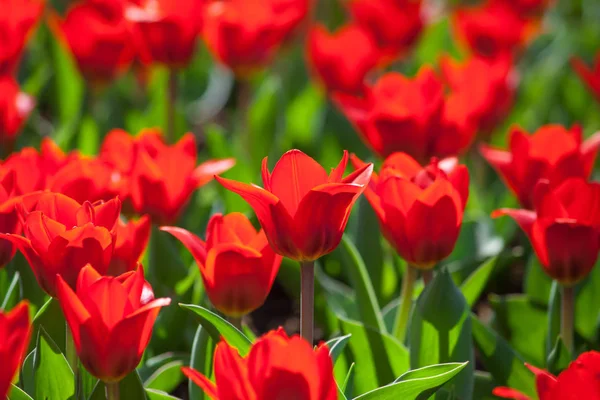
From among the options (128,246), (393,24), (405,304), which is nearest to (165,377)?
(128,246)

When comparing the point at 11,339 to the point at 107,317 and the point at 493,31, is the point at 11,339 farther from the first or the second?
the point at 493,31

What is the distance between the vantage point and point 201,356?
3.70ft

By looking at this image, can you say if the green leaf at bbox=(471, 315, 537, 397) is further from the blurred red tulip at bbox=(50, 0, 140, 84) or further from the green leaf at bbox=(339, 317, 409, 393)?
the blurred red tulip at bbox=(50, 0, 140, 84)

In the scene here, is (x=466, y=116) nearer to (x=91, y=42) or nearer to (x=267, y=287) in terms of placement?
(x=267, y=287)

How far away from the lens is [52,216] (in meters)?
1.02

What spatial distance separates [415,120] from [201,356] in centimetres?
59

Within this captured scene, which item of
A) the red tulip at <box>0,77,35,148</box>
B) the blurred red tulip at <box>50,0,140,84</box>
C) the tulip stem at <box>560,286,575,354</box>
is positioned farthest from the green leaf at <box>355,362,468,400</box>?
the blurred red tulip at <box>50,0,140,84</box>

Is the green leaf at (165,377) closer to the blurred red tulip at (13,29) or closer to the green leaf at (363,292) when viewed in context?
the green leaf at (363,292)

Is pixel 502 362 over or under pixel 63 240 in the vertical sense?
under

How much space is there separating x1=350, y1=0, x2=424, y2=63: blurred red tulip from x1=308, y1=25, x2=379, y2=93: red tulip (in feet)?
0.49

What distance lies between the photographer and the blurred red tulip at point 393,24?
223 centimetres

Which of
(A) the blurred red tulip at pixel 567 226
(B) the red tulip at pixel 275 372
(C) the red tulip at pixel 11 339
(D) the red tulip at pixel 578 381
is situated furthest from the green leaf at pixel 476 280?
(C) the red tulip at pixel 11 339

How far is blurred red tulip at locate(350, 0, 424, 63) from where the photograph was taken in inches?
88.0

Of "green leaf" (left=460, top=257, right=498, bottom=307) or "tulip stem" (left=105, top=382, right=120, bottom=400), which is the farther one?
"green leaf" (left=460, top=257, right=498, bottom=307)
